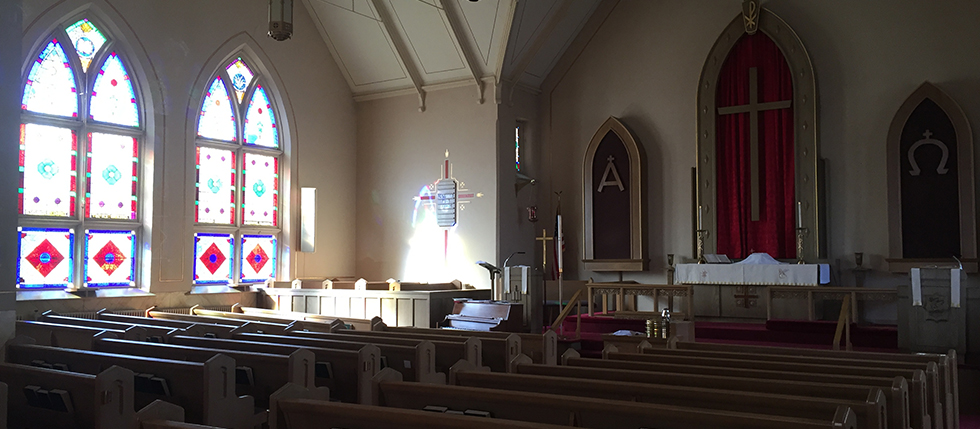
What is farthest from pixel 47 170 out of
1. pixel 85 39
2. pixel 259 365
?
pixel 259 365

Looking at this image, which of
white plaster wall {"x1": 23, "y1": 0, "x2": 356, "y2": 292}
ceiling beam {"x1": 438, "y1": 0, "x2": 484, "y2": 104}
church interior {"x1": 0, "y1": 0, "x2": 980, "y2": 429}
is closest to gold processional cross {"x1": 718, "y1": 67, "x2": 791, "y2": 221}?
church interior {"x1": 0, "y1": 0, "x2": 980, "y2": 429}

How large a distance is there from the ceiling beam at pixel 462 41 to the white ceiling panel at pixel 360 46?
110cm

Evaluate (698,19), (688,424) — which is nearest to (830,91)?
(698,19)

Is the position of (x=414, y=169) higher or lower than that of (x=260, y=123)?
lower

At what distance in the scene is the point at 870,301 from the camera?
8539mm

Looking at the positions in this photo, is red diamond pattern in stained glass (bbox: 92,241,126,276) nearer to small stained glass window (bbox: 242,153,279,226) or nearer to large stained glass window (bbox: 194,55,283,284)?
large stained glass window (bbox: 194,55,283,284)

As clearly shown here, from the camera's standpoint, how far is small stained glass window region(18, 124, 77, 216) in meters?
8.13

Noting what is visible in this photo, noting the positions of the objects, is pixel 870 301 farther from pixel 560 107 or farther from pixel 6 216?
Result: pixel 6 216

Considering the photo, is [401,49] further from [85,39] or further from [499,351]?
[499,351]

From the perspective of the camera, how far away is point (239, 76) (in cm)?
1023

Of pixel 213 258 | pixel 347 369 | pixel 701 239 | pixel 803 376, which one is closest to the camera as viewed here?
pixel 803 376

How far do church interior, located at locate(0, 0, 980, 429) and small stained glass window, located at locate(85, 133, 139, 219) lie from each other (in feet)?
0.10

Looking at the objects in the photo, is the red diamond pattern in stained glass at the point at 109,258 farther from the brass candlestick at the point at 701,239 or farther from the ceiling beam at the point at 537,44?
the brass candlestick at the point at 701,239

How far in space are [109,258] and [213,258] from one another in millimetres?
1313
